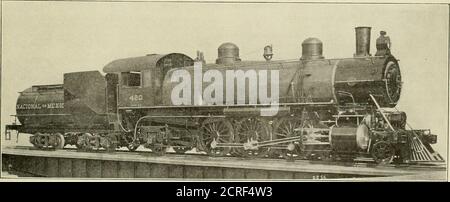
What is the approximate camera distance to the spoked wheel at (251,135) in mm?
10258

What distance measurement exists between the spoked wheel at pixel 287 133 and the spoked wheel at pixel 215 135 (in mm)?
784

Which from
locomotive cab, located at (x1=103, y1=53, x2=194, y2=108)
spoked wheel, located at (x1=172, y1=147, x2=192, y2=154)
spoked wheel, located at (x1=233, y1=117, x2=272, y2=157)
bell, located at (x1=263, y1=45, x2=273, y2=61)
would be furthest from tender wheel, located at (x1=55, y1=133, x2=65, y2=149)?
bell, located at (x1=263, y1=45, x2=273, y2=61)

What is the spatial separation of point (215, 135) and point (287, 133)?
1283mm

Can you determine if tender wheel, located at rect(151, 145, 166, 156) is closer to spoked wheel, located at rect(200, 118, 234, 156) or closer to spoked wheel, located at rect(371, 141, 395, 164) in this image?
spoked wheel, located at rect(200, 118, 234, 156)

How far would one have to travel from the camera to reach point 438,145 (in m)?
9.73

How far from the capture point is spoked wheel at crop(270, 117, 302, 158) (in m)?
10.1

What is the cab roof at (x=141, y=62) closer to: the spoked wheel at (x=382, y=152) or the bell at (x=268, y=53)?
the bell at (x=268, y=53)

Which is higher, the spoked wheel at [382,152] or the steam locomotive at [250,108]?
the steam locomotive at [250,108]

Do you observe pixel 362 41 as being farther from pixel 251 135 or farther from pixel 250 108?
pixel 251 135

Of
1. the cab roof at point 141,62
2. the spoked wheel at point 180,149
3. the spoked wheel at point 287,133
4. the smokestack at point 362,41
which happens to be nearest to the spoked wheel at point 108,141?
the spoked wheel at point 180,149

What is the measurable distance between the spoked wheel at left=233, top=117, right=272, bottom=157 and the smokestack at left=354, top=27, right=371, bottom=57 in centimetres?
185

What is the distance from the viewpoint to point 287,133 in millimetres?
10172
